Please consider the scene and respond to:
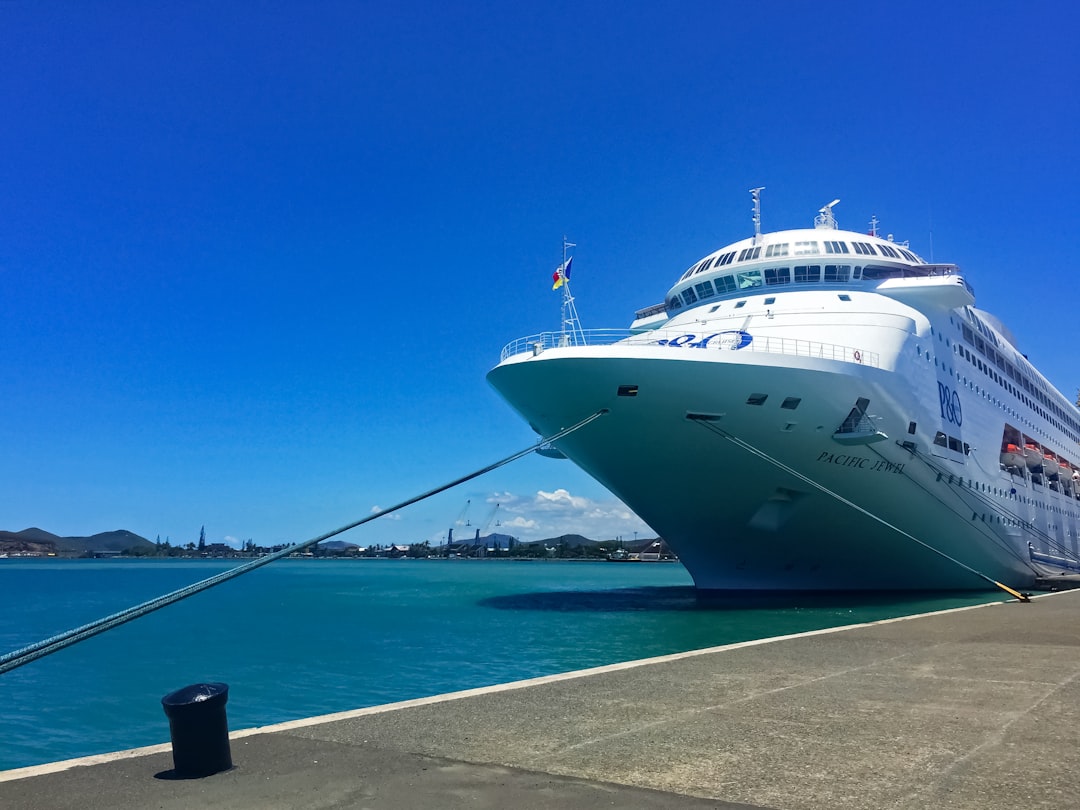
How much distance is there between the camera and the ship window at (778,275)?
26875mm

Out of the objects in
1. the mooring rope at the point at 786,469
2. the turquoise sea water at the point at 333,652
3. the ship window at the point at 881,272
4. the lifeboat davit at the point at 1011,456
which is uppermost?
the ship window at the point at 881,272

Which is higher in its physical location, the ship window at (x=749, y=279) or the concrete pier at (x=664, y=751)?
the ship window at (x=749, y=279)

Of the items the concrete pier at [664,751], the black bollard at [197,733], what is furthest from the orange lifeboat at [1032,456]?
the black bollard at [197,733]

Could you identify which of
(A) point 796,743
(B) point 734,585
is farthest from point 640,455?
(A) point 796,743

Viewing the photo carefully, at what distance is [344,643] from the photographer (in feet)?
79.6

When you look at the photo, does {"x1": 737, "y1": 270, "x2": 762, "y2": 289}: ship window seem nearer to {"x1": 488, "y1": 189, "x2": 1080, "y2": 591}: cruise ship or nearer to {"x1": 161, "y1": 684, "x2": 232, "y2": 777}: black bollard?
{"x1": 488, "y1": 189, "x2": 1080, "y2": 591}: cruise ship

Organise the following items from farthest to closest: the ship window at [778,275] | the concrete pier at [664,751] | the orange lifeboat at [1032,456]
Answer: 1. the orange lifeboat at [1032,456]
2. the ship window at [778,275]
3. the concrete pier at [664,751]

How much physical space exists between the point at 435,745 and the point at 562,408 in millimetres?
15122

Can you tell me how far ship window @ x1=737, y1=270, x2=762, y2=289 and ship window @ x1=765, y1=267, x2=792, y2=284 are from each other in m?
0.26

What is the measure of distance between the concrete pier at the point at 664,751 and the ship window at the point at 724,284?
19.0 metres

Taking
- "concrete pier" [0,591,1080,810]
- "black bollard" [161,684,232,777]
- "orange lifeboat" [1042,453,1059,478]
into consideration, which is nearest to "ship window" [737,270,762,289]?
"concrete pier" [0,591,1080,810]

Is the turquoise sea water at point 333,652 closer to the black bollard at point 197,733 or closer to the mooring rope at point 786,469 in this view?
the mooring rope at point 786,469

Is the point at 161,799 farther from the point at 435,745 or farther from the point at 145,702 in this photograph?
the point at 145,702

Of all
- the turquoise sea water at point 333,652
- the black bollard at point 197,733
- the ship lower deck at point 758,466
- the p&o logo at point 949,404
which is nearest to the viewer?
the black bollard at point 197,733
